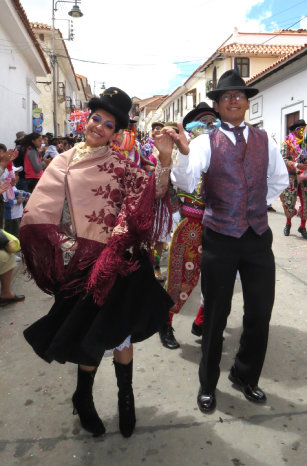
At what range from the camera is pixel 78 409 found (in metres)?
2.09

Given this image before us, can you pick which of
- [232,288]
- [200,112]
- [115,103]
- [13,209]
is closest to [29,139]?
[13,209]

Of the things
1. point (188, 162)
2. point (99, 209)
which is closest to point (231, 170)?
point (188, 162)

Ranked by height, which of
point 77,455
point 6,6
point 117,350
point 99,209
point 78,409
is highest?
point 6,6

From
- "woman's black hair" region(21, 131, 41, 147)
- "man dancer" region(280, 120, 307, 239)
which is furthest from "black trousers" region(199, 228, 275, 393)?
"woman's black hair" region(21, 131, 41, 147)

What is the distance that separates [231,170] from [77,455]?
1.72 m

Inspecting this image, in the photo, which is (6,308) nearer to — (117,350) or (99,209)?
(117,350)

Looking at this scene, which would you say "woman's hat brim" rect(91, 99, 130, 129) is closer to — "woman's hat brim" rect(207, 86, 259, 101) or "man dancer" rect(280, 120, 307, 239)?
"woman's hat brim" rect(207, 86, 259, 101)

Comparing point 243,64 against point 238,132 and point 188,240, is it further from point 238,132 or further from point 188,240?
point 238,132

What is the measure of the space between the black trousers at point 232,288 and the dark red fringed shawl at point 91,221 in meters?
0.45

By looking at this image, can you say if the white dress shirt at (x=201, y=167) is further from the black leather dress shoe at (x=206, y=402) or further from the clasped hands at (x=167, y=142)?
the black leather dress shoe at (x=206, y=402)

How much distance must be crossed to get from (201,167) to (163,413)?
1473 millimetres

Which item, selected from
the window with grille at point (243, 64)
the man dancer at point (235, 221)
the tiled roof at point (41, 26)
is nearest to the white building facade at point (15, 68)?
the man dancer at point (235, 221)

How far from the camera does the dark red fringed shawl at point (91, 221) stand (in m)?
1.84

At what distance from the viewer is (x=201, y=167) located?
6.82 feet
